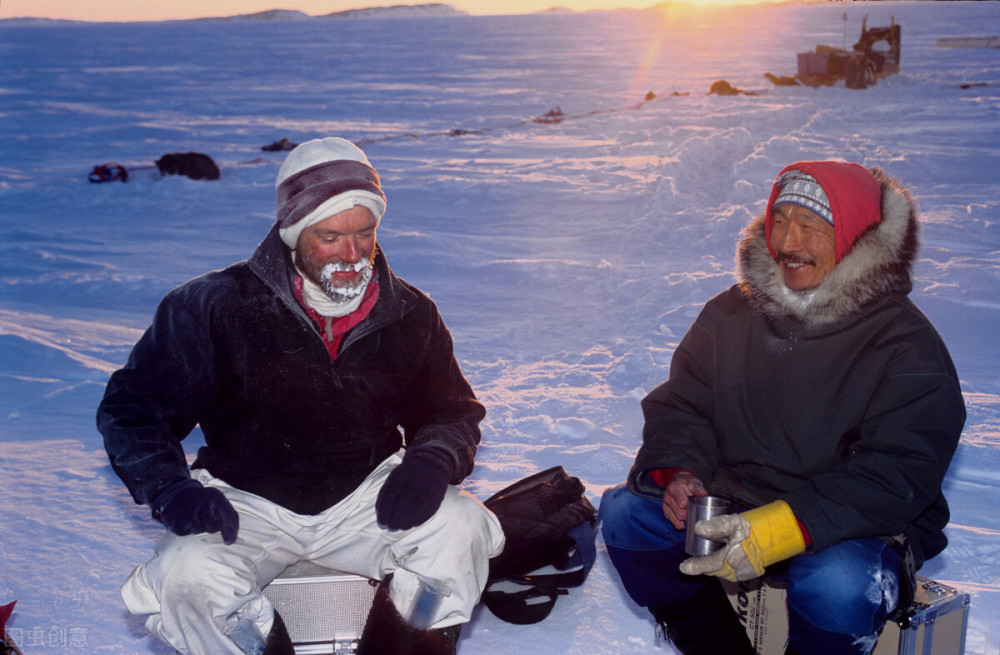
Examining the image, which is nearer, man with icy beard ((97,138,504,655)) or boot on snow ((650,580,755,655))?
man with icy beard ((97,138,504,655))

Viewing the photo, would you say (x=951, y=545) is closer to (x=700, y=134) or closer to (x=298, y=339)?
(x=298, y=339)

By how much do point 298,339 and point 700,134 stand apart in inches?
431

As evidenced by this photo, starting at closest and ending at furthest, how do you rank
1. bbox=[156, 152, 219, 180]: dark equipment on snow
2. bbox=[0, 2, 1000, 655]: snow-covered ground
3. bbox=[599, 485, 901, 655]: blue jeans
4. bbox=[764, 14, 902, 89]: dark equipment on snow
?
bbox=[599, 485, 901, 655]: blue jeans
bbox=[0, 2, 1000, 655]: snow-covered ground
bbox=[156, 152, 219, 180]: dark equipment on snow
bbox=[764, 14, 902, 89]: dark equipment on snow

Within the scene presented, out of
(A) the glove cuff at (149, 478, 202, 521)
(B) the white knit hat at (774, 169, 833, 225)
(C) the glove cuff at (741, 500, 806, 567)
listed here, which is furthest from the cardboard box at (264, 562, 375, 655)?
(B) the white knit hat at (774, 169, 833, 225)

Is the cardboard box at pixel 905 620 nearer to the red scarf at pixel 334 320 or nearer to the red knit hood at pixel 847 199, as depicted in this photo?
the red knit hood at pixel 847 199

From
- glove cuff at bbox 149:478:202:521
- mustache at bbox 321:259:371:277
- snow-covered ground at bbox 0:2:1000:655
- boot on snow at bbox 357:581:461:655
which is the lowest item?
snow-covered ground at bbox 0:2:1000:655

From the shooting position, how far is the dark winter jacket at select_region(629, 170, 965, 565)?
178 cm

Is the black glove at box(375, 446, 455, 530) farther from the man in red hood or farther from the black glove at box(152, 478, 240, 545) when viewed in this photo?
the man in red hood

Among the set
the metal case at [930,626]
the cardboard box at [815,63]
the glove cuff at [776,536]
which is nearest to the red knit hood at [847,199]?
the glove cuff at [776,536]

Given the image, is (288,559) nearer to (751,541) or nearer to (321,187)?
(321,187)

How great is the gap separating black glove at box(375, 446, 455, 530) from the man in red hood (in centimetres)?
48

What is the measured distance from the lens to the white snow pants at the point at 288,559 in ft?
5.83

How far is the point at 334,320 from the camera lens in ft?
6.91

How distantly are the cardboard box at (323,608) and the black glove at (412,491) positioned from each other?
19 cm
